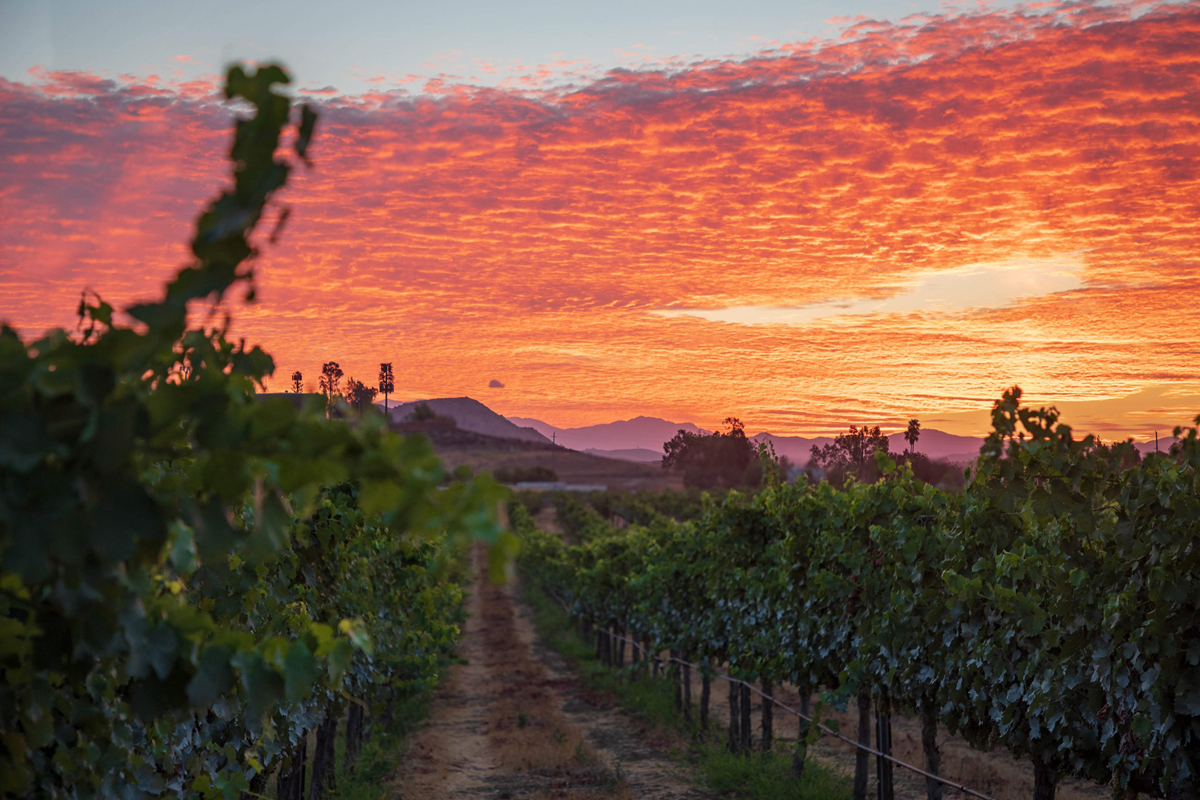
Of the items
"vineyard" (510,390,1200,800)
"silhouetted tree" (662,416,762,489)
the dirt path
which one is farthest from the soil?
"silhouetted tree" (662,416,762,489)

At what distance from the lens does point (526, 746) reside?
14828 mm

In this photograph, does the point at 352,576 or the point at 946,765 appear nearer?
the point at 352,576

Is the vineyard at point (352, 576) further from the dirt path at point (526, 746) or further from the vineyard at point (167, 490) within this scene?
the dirt path at point (526, 746)

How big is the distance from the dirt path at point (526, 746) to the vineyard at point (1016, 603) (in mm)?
2430

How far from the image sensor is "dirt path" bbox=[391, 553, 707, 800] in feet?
41.1

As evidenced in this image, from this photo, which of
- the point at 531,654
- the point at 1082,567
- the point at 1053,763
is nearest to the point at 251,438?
the point at 1082,567

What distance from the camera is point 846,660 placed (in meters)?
10.5

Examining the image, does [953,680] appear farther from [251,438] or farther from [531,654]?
[531,654]

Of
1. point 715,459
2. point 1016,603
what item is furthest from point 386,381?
point 1016,603

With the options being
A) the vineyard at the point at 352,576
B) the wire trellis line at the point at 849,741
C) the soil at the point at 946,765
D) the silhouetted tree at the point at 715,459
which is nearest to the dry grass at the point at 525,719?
the vineyard at the point at 352,576

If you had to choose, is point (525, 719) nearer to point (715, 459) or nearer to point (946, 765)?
point (946, 765)

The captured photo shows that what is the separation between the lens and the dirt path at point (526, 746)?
41.1ft

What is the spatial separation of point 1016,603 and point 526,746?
9.95 m

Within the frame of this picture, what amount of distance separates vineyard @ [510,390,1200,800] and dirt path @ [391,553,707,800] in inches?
95.7
